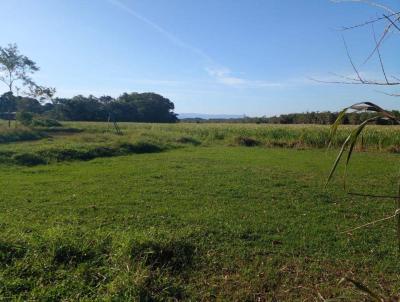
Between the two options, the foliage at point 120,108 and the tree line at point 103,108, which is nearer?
the tree line at point 103,108

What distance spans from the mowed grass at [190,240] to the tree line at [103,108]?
47.3 metres

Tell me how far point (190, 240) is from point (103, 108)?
6744 centimetres

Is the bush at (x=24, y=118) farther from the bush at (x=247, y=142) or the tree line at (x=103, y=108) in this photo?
the bush at (x=247, y=142)

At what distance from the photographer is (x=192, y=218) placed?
677 cm

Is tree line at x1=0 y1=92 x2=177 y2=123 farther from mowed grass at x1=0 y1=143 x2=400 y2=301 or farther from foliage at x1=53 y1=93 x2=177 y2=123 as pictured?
mowed grass at x1=0 y1=143 x2=400 y2=301

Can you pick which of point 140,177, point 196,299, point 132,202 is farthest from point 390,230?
point 140,177

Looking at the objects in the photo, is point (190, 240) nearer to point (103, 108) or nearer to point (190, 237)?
point (190, 237)

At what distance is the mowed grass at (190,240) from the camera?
3.74m

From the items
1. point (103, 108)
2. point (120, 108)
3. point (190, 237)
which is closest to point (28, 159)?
point (190, 237)

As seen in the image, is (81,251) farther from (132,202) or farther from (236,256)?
(132,202)

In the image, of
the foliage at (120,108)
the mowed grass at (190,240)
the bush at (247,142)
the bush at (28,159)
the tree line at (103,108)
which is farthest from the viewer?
the foliage at (120,108)

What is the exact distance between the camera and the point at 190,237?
18.3ft

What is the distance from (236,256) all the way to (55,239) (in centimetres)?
208

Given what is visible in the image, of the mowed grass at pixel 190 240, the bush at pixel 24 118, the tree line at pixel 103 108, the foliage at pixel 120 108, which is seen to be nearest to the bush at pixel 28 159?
the mowed grass at pixel 190 240
